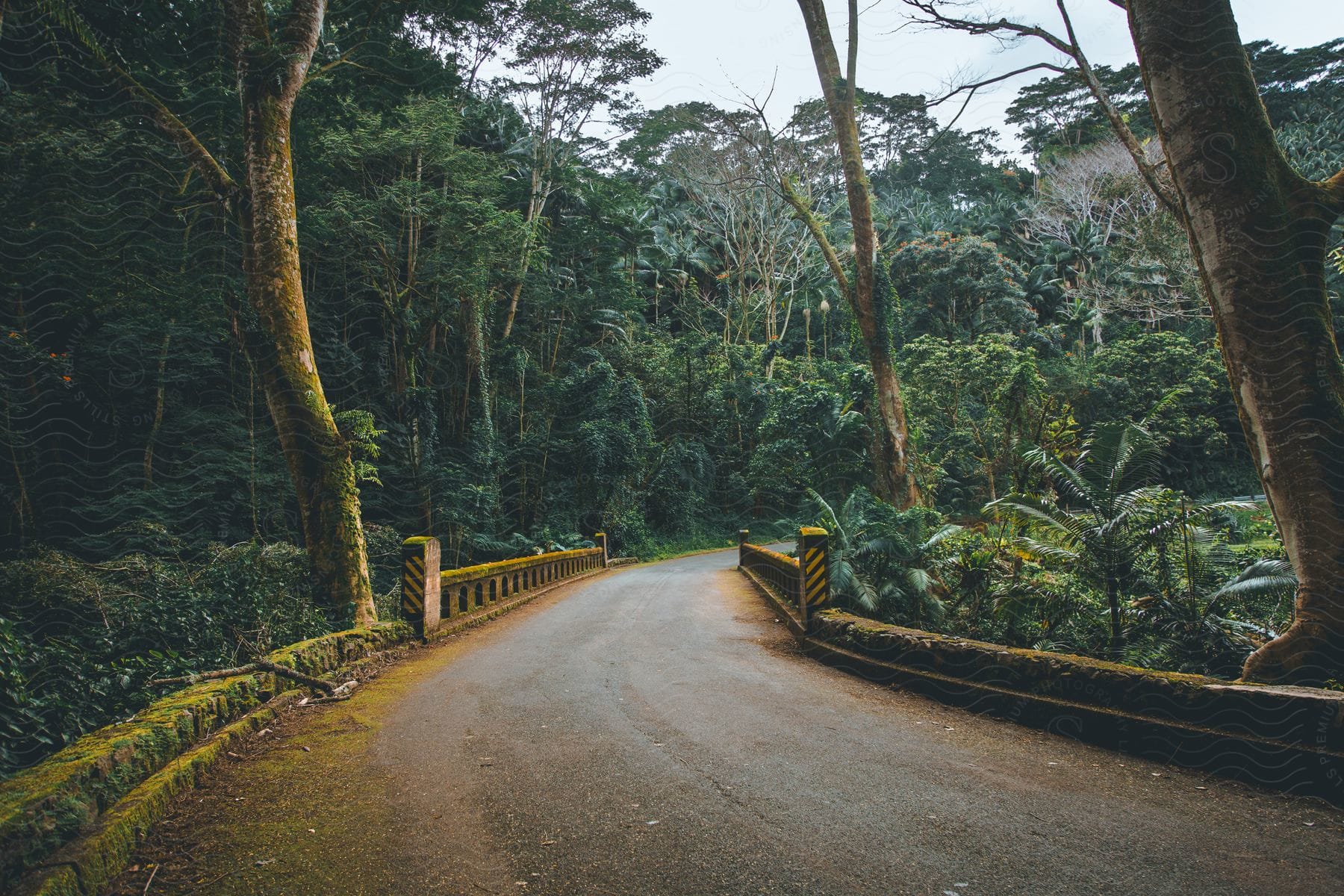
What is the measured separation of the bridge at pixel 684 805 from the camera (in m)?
2.62

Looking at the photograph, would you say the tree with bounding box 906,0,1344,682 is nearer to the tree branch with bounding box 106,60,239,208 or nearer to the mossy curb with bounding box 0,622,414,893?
the mossy curb with bounding box 0,622,414,893

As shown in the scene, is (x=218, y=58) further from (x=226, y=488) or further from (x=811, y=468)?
(x=811, y=468)

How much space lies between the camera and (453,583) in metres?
9.32

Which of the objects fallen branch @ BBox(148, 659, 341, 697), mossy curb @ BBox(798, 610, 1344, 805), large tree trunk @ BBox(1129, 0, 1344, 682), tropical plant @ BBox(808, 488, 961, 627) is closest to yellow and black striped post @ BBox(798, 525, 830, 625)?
tropical plant @ BBox(808, 488, 961, 627)

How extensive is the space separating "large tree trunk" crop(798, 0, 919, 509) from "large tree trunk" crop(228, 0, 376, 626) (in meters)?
9.58

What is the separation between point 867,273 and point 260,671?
40.1 feet

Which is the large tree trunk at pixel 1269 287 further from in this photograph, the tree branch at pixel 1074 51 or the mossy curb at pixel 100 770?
the mossy curb at pixel 100 770

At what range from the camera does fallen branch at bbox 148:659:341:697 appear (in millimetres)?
4680

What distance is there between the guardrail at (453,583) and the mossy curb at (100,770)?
2809mm

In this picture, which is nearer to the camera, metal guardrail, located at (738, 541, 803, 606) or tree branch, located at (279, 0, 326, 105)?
tree branch, located at (279, 0, 326, 105)

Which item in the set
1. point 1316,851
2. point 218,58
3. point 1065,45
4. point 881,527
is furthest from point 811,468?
point 1316,851

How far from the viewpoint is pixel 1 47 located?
8.06m

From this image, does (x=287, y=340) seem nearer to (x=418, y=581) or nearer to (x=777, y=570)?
(x=418, y=581)

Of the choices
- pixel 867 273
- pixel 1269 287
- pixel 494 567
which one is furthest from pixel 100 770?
pixel 867 273
